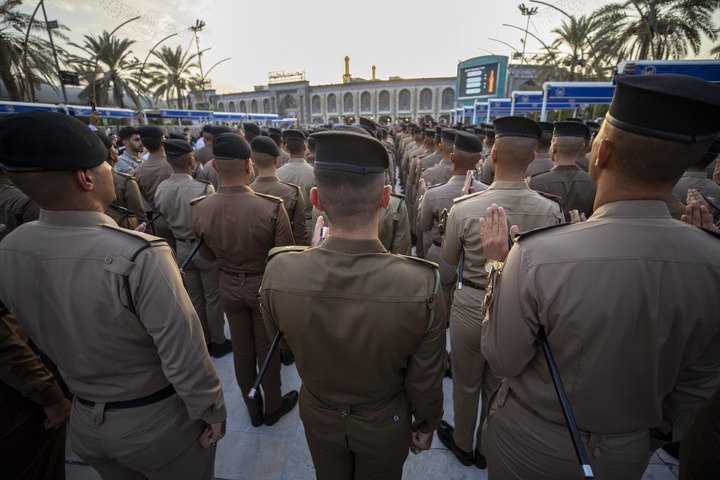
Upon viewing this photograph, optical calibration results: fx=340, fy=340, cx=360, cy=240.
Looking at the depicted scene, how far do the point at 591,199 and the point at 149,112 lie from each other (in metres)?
24.3

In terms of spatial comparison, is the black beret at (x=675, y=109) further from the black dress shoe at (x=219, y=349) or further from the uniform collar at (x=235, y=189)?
the black dress shoe at (x=219, y=349)

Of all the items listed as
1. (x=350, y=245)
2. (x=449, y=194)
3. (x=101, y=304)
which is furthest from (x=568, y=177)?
(x=101, y=304)

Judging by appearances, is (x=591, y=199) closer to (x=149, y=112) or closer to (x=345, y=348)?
(x=345, y=348)

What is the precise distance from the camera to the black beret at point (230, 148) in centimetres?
292

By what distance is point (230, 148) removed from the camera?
294cm

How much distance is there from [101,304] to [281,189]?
2.53 m

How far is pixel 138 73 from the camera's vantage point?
29.0 meters

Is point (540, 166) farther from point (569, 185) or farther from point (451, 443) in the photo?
point (451, 443)

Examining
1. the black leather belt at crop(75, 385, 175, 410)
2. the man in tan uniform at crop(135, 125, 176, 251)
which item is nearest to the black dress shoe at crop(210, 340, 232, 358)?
the man in tan uniform at crop(135, 125, 176, 251)

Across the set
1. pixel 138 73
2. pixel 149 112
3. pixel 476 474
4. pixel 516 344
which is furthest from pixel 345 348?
pixel 138 73

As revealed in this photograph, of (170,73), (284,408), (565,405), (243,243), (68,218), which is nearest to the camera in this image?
(565,405)

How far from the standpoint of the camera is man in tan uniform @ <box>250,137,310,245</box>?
151 inches

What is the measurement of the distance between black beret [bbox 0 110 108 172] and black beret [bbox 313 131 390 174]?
1.02 m

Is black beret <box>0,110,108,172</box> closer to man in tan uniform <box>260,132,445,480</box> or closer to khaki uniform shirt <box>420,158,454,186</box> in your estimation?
man in tan uniform <box>260,132,445,480</box>
